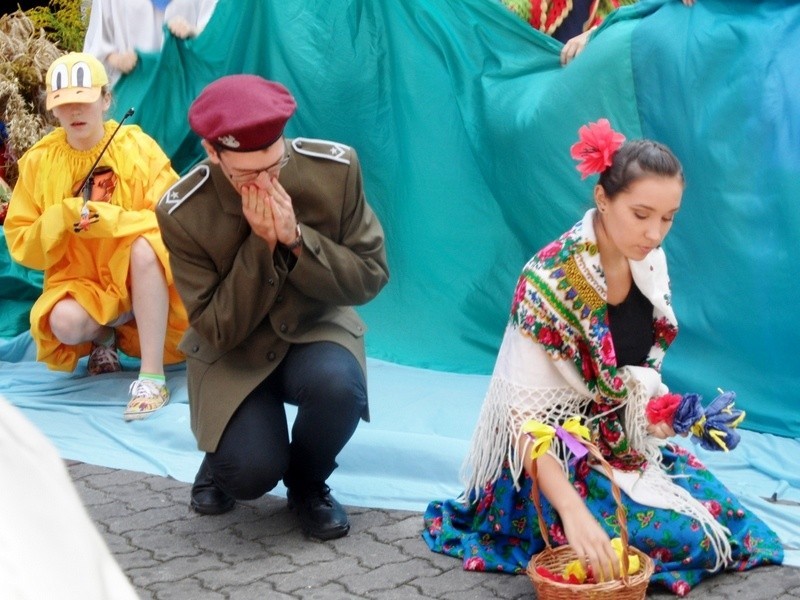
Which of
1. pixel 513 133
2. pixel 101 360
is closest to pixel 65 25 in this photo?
pixel 101 360

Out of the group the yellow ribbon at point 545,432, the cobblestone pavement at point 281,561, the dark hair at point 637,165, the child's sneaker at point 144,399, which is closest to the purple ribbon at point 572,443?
the yellow ribbon at point 545,432

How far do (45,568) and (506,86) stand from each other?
11.1ft

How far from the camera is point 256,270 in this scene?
277 cm

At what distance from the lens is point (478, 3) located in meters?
4.18

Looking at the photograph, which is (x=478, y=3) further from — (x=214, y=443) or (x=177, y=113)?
(x=214, y=443)

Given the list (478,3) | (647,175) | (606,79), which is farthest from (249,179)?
(478,3)

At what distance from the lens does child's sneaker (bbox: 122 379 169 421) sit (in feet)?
12.8

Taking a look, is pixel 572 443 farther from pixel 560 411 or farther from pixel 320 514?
pixel 320 514

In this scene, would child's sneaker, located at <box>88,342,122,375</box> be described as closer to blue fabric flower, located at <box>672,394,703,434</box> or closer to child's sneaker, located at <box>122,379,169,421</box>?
child's sneaker, located at <box>122,379,169,421</box>

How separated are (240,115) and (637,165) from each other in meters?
0.85

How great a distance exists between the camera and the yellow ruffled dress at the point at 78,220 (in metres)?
4.00

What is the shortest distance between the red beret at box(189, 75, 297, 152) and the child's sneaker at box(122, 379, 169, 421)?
1441mm

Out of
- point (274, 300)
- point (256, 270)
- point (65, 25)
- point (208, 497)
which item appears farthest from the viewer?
point (65, 25)

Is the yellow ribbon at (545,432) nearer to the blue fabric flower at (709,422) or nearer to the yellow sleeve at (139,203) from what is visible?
the blue fabric flower at (709,422)
